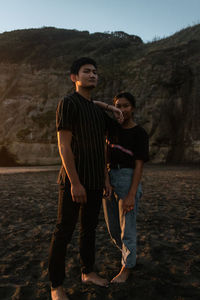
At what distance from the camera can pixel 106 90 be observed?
2144cm

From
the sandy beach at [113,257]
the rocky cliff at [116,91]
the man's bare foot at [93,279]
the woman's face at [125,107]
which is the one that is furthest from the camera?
the rocky cliff at [116,91]

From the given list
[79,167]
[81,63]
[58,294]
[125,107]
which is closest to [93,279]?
[58,294]

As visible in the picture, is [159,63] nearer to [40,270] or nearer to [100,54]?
[100,54]

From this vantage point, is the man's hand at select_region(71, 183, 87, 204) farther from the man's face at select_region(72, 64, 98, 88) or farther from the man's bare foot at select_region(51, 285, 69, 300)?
the man's face at select_region(72, 64, 98, 88)

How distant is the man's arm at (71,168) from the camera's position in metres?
1.72

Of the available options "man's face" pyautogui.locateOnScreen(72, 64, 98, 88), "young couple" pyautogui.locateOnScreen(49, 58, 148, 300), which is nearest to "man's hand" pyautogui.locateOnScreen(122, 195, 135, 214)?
"young couple" pyautogui.locateOnScreen(49, 58, 148, 300)

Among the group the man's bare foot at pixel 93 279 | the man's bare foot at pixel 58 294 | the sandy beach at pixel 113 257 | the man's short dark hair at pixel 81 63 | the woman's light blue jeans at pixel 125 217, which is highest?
the man's short dark hair at pixel 81 63

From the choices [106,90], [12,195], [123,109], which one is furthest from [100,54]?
[123,109]

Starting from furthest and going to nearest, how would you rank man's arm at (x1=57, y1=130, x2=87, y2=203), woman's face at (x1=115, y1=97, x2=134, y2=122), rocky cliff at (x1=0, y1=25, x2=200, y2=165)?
rocky cliff at (x1=0, y1=25, x2=200, y2=165) < woman's face at (x1=115, y1=97, x2=134, y2=122) < man's arm at (x1=57, y1=130, x2=87, y2=203)

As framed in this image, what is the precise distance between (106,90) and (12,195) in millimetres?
17024

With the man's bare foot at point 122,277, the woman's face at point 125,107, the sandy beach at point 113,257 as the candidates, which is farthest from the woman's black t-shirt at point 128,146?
the sandy beach at point 113,257

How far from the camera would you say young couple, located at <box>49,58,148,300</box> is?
1779mm

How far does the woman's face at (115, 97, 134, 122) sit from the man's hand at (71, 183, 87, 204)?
810 millimetres

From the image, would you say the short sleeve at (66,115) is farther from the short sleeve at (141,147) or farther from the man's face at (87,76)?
the short sleeve at (141,147)
